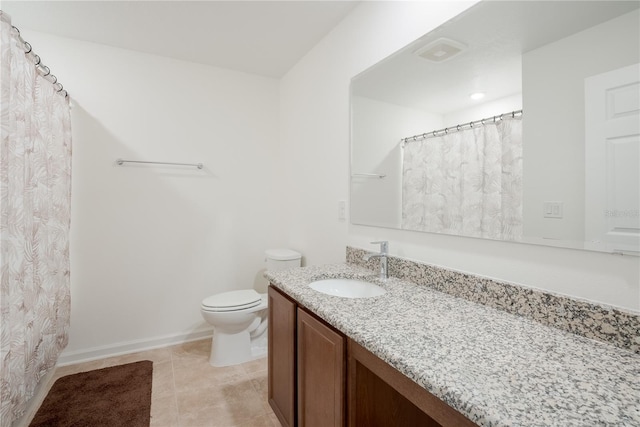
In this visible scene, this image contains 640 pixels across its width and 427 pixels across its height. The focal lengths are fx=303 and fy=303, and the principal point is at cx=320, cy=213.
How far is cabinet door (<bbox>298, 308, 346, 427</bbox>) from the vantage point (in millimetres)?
994

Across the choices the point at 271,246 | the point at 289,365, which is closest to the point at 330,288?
the point at 289,365

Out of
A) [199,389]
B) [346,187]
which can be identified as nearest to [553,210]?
[346,187]

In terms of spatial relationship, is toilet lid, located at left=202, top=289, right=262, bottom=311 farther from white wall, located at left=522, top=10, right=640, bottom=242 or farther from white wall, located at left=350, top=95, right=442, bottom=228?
white wall, located at left=522, top=10, right=640, bottom=242

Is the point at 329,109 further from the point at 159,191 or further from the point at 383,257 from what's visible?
the point at 159,191

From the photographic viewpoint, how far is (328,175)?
6.98 ft

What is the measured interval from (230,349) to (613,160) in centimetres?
227

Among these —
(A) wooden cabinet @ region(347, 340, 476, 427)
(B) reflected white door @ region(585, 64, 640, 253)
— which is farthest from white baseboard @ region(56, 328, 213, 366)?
(B) reflected white door @ region(585, 64, 640, 253)

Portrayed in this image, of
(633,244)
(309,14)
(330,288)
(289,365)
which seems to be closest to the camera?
(633,244)

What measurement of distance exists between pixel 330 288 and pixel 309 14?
5.51 ft

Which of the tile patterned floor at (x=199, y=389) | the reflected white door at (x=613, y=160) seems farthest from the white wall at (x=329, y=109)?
the tile patterned floor at (x=199, y=389)

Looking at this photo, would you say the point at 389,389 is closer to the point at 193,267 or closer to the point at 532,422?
the point at 532,422

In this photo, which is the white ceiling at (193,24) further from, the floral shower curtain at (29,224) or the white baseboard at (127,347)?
the white baseboard at (127,347)

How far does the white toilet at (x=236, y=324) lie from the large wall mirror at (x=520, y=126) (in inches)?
43.8

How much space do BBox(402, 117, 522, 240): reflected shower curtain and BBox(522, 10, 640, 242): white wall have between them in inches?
2.0
